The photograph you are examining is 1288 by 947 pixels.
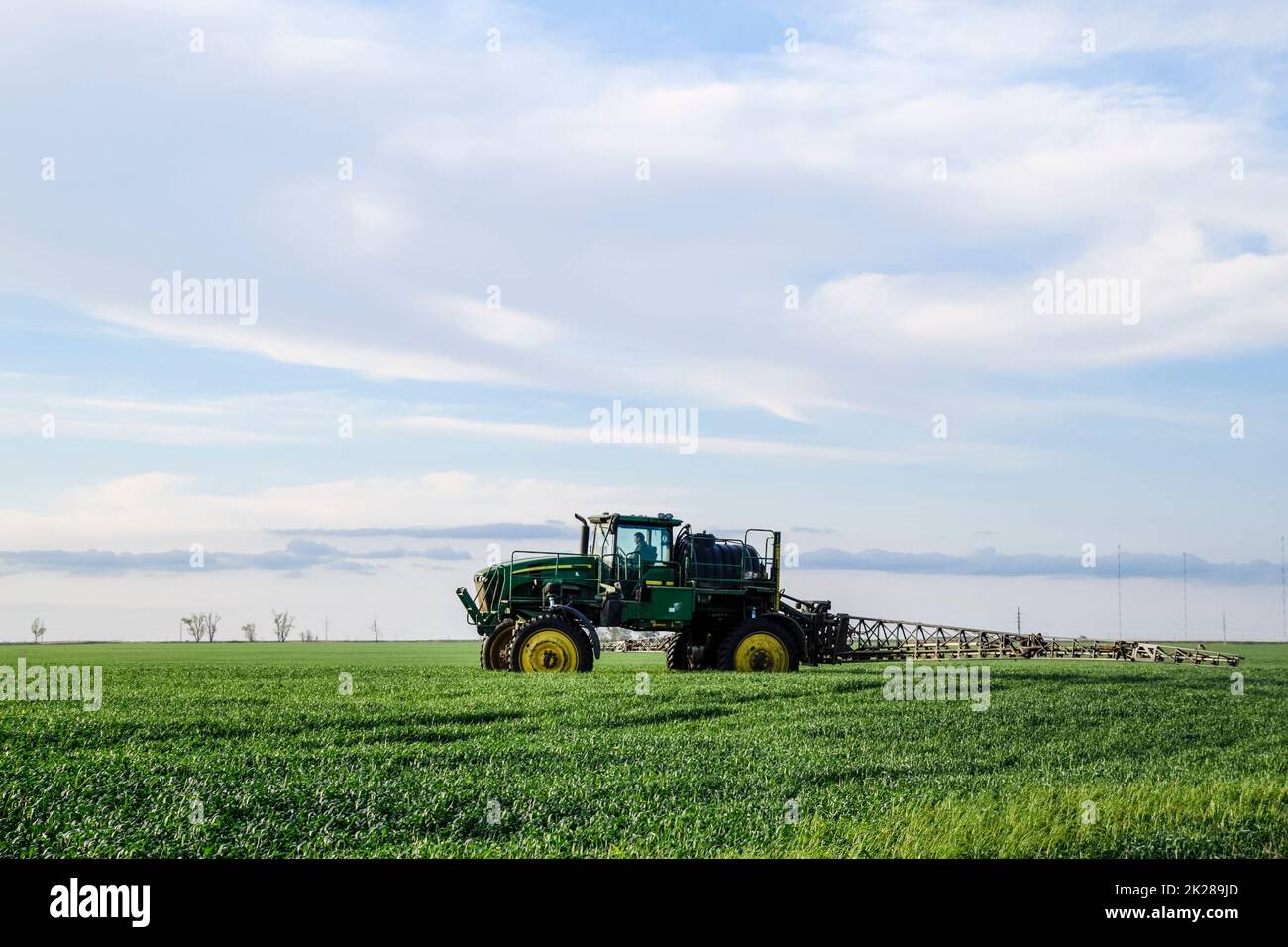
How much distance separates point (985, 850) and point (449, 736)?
795cm

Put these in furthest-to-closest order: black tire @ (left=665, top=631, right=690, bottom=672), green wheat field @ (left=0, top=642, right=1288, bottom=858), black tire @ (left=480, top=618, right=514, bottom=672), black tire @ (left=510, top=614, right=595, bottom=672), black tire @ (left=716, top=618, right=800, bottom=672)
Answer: black tire @ (left=665, top=631, right=690, bottom=672), black tire @ (left=716, top=618, right=800, bottom=672), black tire @ (left=480, top=618, right=514, bottom=672), black tire @ (left=510, top=614, right=595, bottom=672), green wheat field @ (left=0, top=642, right=1288, bottom=858)

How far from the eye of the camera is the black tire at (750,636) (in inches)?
1109

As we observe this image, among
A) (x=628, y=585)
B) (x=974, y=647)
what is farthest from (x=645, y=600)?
(x=974, y=647)

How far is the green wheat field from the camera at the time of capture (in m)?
10.2

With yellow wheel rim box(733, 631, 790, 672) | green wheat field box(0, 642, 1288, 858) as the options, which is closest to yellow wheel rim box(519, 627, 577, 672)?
green wheat field box(0, 642, 1288, 858)

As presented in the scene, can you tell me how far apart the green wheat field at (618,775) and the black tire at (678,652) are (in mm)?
7956

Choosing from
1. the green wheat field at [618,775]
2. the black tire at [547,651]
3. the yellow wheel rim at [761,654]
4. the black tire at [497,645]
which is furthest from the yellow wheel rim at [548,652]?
the yellow wheel rim at [761,654]

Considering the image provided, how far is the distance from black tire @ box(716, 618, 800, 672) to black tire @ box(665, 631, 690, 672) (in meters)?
1.37

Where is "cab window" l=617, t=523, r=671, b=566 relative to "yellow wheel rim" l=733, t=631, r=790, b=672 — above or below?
above

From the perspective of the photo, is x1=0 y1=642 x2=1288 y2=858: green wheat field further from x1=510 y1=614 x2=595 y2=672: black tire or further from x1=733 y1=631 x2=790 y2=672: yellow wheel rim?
x1=733 y1=631 x2=790 y2=672: yellow wheel rim

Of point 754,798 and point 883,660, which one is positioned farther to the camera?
point 883,660
